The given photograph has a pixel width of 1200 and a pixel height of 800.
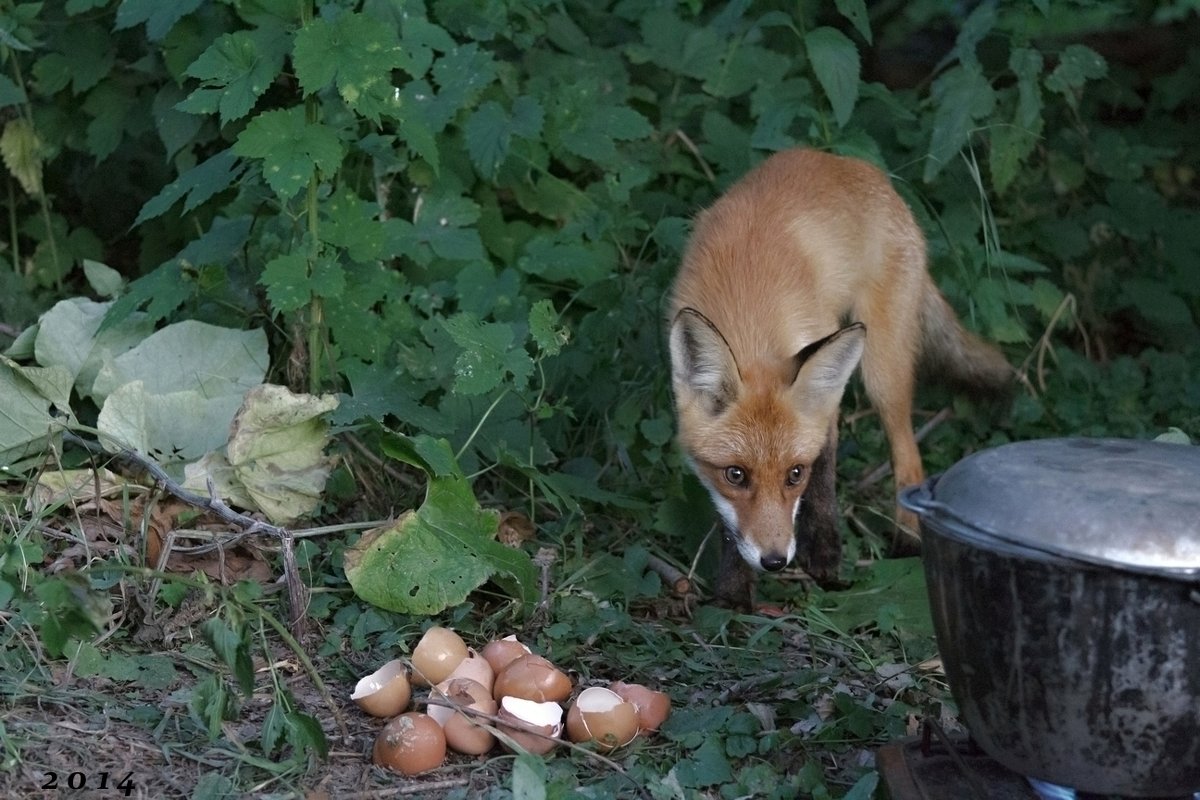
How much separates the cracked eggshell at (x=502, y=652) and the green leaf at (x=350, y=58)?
1.49 meters

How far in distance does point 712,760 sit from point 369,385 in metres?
1.62

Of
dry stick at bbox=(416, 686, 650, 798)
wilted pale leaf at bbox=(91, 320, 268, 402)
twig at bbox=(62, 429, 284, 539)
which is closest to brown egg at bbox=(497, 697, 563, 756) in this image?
dry stick at bbox=(416, 686, 650, 798)

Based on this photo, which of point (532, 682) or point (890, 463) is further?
point (890, 463)

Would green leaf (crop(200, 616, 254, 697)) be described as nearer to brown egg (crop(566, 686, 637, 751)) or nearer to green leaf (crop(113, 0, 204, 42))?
brown egg (crop(566, 686, 637, 751))

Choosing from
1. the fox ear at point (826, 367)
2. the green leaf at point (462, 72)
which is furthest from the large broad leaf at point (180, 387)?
the fox ear at point (826, 367)

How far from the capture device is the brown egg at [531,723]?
9.12 feet

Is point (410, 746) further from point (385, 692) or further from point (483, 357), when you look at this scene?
point (483, 357)

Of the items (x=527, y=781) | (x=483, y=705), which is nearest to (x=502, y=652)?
(x=483, y=705)

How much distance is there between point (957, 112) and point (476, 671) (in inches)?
111

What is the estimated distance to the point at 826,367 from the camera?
3.51 m

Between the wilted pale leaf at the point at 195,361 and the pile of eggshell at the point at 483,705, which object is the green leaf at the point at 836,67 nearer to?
the wilted pale leaf at the point at 195,361

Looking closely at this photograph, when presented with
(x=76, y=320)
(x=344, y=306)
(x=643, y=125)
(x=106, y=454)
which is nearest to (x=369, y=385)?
(x=344, y=306)

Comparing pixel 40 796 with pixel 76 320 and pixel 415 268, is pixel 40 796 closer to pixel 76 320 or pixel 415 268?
pixel 76 320

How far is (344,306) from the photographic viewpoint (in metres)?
3.96
